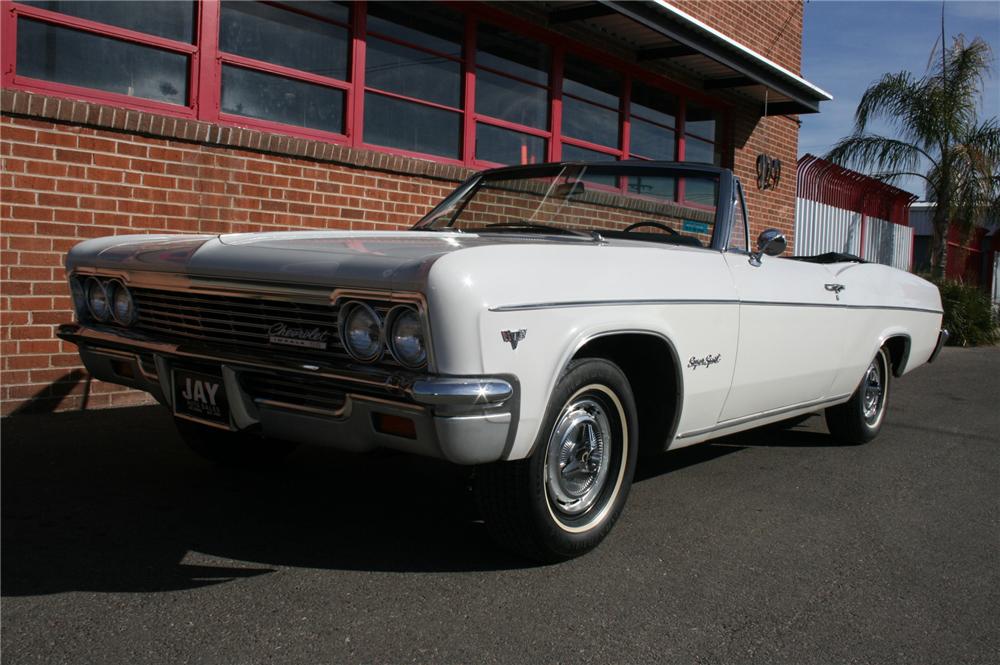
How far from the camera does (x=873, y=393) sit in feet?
18.9

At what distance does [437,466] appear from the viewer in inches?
179

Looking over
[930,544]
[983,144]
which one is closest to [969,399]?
[930,544]

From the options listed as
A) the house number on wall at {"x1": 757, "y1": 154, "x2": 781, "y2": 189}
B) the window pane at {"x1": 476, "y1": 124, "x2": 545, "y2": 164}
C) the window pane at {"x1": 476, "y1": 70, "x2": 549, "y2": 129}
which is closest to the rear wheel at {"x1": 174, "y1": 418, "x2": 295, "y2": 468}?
the window pane at {"x1": 476, "y1": 124, "x2": 545, "y2": 164}

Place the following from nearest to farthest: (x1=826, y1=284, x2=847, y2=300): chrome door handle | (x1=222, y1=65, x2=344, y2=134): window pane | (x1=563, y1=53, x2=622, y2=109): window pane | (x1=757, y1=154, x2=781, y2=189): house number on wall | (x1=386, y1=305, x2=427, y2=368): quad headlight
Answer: (x1=386, y1=305, x2=427, y2=368): quad headlight → (x1=826, y1=284, x2=847, y2=300): chrome door handle → (x1=222, y1=65, x2=344, y2=134): window pane → (x1=563, y1=53, x2=622, y2=109): window pane → (x1=757, y1=154, x2=781, y2=189): house number on wall

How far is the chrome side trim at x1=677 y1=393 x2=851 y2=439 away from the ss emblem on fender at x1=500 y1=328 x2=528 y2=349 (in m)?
1.18

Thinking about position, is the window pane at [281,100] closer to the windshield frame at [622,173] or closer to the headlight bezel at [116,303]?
the windshield frame at [622,173]

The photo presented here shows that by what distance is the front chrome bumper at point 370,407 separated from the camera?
2643 mm

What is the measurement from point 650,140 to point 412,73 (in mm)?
3994

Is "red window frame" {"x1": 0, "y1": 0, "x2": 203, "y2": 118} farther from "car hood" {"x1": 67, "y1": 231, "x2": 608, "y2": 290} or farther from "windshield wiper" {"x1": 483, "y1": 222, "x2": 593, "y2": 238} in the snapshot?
"windshield wiper" {"x1": 483, "y1": 222, "x2": 593, "y2": 238}

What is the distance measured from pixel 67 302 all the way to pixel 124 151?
986 mm

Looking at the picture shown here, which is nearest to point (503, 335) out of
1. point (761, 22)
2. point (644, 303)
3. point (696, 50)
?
point (644, 303)

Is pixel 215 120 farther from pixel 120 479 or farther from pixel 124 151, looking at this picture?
pixel 120 479

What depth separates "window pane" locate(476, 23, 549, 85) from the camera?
27.1 ft

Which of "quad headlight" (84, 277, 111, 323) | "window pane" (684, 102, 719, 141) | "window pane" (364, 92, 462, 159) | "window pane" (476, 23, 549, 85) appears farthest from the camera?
"window pane" (684, 102, 719, 141)
